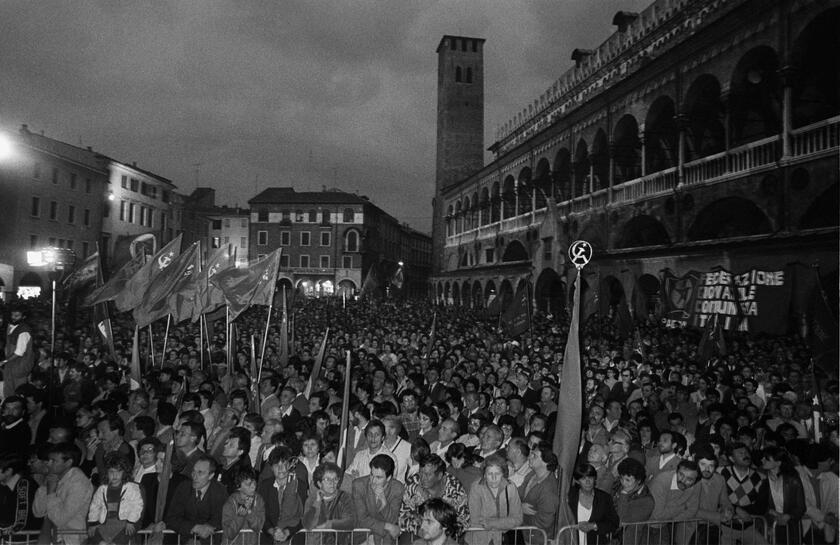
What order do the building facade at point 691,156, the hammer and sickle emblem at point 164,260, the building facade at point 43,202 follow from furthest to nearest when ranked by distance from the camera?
the building facade at point 43,202, the building facade at point 691,156, the hammer and sickle emblem at point 164,260

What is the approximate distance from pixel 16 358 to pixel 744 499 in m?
10.9

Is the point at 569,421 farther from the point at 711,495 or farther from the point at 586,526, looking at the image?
the point at 711,495

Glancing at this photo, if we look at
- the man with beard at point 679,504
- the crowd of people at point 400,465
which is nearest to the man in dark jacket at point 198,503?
the crowd of people at point 400,465

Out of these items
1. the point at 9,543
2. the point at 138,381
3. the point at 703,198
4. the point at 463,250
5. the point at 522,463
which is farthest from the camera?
the point at 463,250

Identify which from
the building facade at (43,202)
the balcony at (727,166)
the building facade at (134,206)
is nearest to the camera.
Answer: the balcony at (727,166)

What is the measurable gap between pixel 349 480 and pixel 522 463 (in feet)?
5.80

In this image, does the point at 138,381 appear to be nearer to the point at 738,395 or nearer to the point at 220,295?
the point at 220,295

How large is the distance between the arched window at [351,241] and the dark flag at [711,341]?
213ft

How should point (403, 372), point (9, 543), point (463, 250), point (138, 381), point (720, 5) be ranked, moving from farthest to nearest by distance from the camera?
1. point (463, 250)
2. point (720, 5)
3. point (403, 372)
4. point (138, 381)
5. point (9, 543)

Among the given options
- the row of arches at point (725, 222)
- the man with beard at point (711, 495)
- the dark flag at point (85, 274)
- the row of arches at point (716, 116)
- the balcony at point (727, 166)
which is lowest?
the man with beard at point (711, 495)

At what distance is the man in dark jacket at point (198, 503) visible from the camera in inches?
201

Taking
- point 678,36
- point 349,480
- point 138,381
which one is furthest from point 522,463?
point 678,36

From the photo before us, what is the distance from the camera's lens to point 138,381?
10625mm

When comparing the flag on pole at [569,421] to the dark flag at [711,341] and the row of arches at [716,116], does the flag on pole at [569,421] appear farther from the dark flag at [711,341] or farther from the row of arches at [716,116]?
the row of arches at [716,116]
